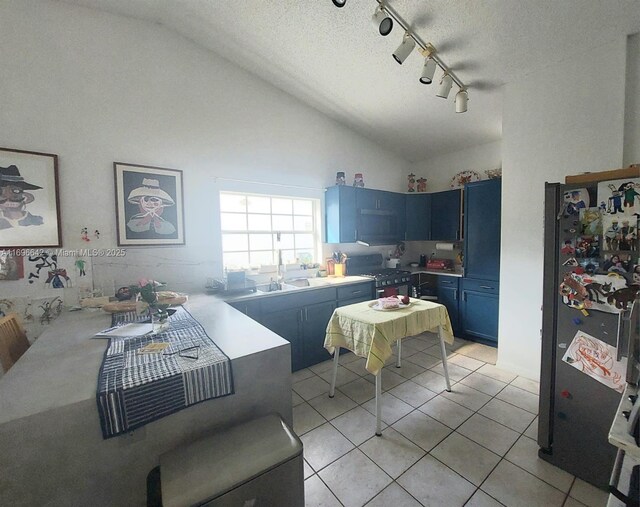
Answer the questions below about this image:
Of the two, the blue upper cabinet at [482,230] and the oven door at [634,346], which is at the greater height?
the blue upper cabinet at [482,230]

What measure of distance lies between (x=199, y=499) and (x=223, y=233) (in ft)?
8.03

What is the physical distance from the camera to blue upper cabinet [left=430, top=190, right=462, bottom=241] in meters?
3.88

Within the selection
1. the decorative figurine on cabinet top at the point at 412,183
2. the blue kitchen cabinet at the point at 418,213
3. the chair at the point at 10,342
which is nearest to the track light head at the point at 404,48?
the blue kitchen cabinet at the point at 418,213

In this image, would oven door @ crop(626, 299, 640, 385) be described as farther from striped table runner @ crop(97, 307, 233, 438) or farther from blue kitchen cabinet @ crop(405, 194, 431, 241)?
blue kitchen cabinet @ crop(405, 194, 431, 241)

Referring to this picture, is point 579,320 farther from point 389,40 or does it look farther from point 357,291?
point 389,40

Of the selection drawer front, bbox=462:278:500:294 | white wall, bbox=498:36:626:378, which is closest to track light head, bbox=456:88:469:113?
white wall, bbox=498:36:626:378

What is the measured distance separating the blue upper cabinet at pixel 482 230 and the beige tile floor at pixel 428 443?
120 centimetres

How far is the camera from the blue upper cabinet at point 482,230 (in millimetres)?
3191

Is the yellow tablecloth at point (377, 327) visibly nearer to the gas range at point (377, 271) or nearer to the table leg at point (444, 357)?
the table leg at point (444, 357)

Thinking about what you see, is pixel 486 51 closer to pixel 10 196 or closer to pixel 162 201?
pixel 162 201

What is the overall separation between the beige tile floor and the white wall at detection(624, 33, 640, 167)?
2.08 m

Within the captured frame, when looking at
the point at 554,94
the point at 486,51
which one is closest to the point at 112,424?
the point at 486,51

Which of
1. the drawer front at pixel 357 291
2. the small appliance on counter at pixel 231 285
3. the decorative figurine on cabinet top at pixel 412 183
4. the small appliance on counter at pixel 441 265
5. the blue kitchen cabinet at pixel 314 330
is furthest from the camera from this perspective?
the decorative figurine on cabinet top at pixel 412 183

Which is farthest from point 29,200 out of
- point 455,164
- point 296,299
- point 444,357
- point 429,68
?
point 455,164
